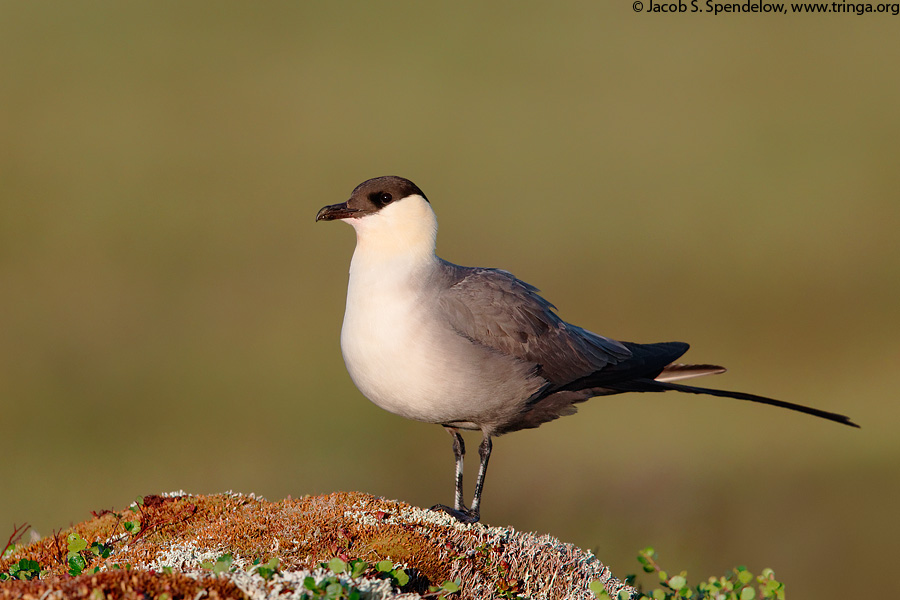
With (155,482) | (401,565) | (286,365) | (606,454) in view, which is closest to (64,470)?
(155,482)

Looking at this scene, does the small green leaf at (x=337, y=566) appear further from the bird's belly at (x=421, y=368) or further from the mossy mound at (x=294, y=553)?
the bird's belly at (x=421, y=368)

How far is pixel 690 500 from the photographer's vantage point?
13.5m

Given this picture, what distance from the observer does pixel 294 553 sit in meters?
4.64

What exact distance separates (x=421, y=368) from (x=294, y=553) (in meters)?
1.80

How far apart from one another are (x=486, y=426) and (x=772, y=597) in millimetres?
2239

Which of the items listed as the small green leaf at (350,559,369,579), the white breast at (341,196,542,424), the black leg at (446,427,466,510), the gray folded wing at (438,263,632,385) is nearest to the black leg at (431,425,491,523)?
the black leg at (446,427,466,510)

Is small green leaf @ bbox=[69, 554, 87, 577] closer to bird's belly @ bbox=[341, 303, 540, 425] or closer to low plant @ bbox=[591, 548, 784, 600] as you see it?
bird's belly @ bbox=[341, 303, 540, 425]

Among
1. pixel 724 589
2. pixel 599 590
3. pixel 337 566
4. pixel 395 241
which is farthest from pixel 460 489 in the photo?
pixel 337 566

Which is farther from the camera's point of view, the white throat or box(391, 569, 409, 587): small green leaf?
the white throat

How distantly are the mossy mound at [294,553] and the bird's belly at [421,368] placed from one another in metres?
0.76

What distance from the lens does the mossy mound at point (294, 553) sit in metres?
3.76

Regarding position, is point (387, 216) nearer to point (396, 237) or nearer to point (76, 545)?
point (396, 237)

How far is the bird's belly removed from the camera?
20.1 ft

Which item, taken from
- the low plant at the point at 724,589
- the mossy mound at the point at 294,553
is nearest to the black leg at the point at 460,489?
the mossy mound at the point at 294,553
